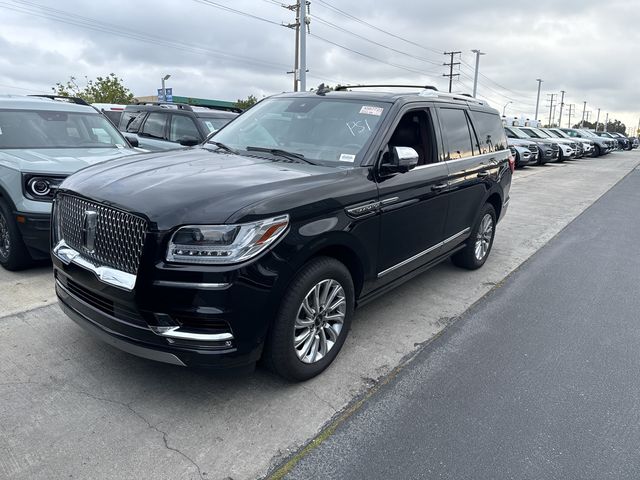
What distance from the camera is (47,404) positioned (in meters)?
2.91

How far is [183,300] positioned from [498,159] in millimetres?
4648

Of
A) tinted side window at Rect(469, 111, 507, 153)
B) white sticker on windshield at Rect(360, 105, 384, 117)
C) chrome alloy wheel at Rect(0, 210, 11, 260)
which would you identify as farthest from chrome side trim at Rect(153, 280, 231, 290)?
tinted side window at Rect(469, 111, 507, 153)

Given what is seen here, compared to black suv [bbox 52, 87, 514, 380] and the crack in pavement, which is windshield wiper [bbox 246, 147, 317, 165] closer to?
black suv [bbox 52, 87, 514, 380]

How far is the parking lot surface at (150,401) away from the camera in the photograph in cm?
248

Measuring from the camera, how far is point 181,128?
929cm

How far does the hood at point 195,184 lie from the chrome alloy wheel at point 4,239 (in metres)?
2.14

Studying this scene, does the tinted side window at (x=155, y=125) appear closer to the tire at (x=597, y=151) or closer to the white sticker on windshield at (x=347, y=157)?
the white sticker on windshield at (x=347, y=157)

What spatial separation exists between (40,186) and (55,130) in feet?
5.61

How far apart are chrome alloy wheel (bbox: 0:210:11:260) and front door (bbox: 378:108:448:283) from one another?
12.6 feet

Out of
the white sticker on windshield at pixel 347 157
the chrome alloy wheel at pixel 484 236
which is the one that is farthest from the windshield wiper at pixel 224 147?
the chrome alloy wheel at pixel 484 236

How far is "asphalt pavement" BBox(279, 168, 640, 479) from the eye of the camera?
254 cm

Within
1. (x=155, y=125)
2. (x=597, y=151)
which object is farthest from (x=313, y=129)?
(x=597, y=151)

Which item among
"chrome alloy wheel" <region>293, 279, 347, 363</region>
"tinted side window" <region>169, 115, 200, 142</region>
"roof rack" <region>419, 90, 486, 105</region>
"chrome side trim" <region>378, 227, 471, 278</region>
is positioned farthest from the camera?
"tinted side window" <region>169, 115, 200, 142</region>

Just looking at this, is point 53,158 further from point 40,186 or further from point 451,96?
point 451,96
